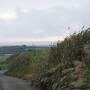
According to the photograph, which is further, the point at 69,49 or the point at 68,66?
the point at 69,49

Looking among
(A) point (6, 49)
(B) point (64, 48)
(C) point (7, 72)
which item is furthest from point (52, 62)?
Result: (A) point (6, 49)

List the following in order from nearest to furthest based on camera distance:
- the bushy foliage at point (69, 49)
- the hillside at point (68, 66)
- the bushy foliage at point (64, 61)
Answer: the hillside at point (68, 66), the bushy foliage at point (64, 61), the bushy foliage at point (69, 49)

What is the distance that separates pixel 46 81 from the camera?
17938 millimetres

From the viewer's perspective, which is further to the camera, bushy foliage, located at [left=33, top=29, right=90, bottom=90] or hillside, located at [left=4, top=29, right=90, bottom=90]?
bushy foliage, located at [left=33, top=29, right=90, bottom=90]

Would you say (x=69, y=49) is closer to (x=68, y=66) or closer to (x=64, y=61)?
(x=64, y=61)

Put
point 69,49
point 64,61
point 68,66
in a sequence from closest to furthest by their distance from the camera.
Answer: point 68,66 < point 64,61 < point 69,49

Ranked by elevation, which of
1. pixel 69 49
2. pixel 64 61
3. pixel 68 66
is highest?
pixel 69 49

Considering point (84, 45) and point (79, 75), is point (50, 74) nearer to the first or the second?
point (84, 45)

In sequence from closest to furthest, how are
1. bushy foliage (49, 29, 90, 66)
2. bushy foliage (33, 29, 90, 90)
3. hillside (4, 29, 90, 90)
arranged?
hillside (4, 29, 90, 90), bushy foliage (33, 29, 90, 90), bushy foliage (49, 29, 90, 66)

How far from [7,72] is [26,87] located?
10561 mm

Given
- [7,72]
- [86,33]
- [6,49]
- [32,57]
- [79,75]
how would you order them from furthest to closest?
[6,49] < [7,72] < [32,57] < [86,33] < [79,75]

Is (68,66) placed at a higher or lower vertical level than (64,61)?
lower

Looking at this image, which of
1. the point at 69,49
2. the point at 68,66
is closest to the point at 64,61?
the point at 69,49

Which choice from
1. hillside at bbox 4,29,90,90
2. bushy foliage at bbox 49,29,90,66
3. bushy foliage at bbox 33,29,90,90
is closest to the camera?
hillside at bbox 4,29,90,90
